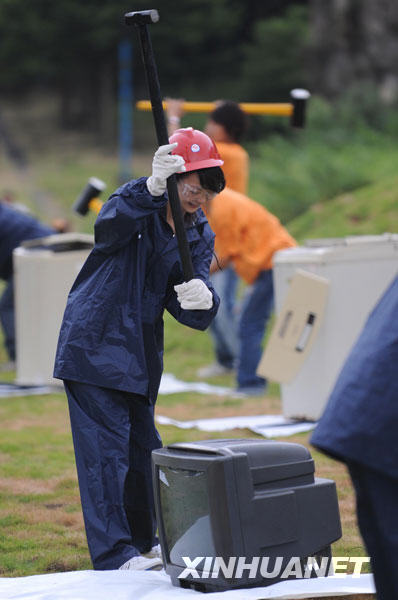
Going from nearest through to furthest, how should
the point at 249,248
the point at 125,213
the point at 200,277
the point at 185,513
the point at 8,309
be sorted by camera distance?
1. the point at 185,513
2. the point at 125,213
3. the point at 200,277
4. the point at 249,248
5. the point at 8,309

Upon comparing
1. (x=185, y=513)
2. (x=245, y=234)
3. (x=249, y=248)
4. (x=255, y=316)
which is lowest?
(x=185, y=513)

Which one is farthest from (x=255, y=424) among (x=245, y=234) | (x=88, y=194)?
(x=88, y=194)

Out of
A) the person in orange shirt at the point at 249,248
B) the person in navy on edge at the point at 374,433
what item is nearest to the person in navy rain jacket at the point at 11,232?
the person in orange shirt at the point at 249,248

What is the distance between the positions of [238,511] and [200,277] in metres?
1.04

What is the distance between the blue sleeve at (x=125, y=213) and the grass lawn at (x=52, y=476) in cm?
133

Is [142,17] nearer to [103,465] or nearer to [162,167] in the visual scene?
[162,167]

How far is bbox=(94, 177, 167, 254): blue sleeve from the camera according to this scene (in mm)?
3744

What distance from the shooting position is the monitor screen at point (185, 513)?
343 cm

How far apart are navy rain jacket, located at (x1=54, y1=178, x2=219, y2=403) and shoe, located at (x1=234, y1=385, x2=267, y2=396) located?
4223 millimetres

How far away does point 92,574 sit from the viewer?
3.80 metres

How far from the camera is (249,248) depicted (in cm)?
788

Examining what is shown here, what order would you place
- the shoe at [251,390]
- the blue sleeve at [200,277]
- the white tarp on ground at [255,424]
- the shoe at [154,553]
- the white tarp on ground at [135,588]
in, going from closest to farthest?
the white tarp on ground at [135,588]
the blue sleeve at [200,277]
the shoe at [154,553]
the white tarp on ground at [255,424]
the shoe at [251,390]

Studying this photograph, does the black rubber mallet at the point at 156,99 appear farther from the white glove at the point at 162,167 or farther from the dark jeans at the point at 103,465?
the dark jeans at the point at 103,465

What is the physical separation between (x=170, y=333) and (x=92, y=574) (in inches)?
313
